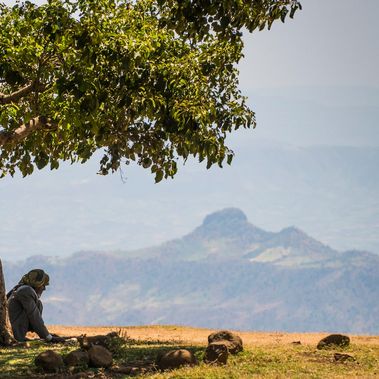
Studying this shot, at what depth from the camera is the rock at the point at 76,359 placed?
71.4ft

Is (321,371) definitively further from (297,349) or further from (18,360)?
(18,360)

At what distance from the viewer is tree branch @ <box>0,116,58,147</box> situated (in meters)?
26.5

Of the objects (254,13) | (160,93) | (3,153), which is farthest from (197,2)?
(3,153)

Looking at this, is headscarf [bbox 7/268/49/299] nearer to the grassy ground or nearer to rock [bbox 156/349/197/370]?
the grassy ground

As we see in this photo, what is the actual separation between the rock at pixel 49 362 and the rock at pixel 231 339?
14.6ft

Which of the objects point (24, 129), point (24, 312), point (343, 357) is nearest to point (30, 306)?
point (24, 312)

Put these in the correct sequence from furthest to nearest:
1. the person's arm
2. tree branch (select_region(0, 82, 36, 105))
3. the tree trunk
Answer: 1. the person's arm
2. the tree trunk
3. tree branch (select_region(0, 82, 36, 105))

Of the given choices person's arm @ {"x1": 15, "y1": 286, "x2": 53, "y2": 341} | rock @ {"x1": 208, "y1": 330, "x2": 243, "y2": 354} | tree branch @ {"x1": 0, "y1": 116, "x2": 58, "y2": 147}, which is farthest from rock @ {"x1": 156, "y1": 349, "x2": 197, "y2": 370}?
tree branch @ {"x1": 0, "y1": 116, "x2": 58, "y2": 147}

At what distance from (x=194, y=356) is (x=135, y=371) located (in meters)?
1.58

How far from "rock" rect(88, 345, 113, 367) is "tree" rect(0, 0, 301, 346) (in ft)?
18.4

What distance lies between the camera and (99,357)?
71.4 feet

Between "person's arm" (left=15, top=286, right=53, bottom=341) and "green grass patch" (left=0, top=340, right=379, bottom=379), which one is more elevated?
"person's arm" (left=15, top=286, right=53, bottom=341)

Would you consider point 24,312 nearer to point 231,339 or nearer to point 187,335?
point 231,339

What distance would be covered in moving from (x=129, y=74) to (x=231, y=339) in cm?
735
